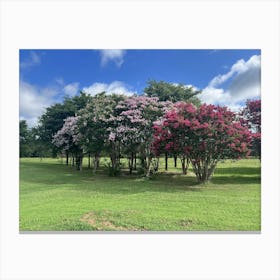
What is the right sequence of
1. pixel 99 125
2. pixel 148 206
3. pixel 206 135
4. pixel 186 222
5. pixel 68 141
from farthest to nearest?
pixel 68 141 < pixel 99 125 < pixel 206 135 < pixel 148 206 < pixel 186 222

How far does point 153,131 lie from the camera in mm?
7328

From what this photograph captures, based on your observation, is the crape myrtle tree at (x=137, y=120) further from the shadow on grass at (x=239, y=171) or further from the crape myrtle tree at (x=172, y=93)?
the shadow on grass at (x=239, y=171)

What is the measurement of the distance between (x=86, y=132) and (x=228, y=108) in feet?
16.4

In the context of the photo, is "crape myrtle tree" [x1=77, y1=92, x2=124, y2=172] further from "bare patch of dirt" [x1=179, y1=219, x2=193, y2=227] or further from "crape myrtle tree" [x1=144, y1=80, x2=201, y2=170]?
"bare patch of dirt" [x1=179, y1=219, x2=193, y2=227]

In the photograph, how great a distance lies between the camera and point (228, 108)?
5.23 metres

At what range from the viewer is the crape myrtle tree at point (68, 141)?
32.7 feet

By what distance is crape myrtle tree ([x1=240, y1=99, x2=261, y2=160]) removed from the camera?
4642mm

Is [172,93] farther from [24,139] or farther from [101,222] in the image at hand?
[101,222]

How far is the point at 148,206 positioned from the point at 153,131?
320 cm

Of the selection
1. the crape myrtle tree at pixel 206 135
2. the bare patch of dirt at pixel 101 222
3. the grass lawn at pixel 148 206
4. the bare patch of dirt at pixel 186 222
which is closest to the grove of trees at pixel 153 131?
the crape myrtle tree at pixel 206 135

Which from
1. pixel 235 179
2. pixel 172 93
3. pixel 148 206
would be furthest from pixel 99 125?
pixel 235 179
